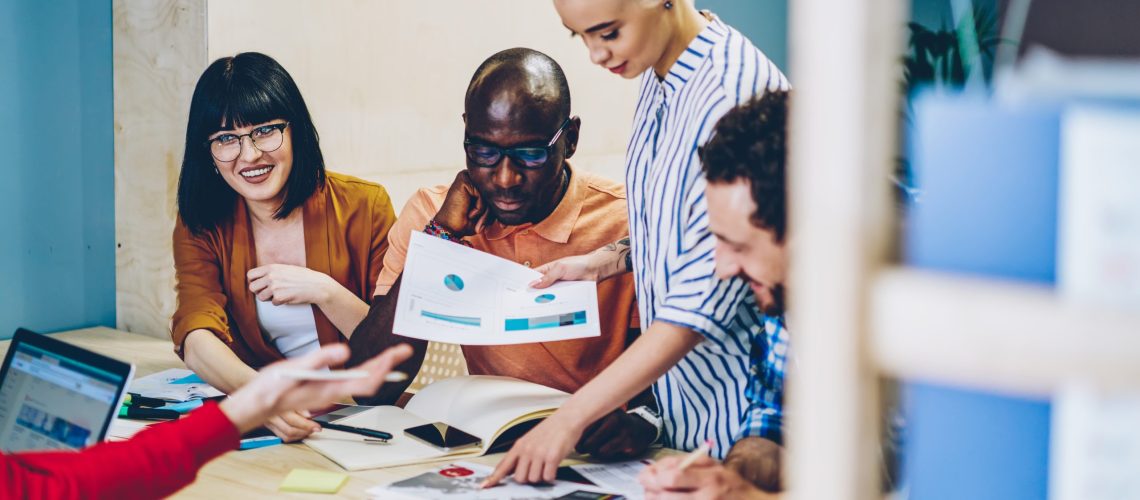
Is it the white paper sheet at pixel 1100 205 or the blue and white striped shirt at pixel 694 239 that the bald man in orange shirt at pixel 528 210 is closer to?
the blue and white striped shirt at pixel 694 239

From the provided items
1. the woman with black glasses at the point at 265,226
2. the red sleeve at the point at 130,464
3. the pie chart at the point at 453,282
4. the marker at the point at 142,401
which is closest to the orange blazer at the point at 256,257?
the woman with black glasses at the point at 265,226

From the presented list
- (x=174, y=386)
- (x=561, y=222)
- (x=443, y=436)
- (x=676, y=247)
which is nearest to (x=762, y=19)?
(x=561, y=222)

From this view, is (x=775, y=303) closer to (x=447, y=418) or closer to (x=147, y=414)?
(x=447, y=418)

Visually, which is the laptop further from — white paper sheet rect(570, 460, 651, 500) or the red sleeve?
white paper sheet rect(570, 460, 651, 500)

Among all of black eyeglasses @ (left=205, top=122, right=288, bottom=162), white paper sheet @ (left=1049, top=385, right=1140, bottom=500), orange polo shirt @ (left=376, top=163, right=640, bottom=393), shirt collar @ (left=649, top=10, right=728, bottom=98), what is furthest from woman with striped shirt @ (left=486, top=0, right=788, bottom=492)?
white paper sheet @ (left=1049, top=385, right=1140, bottom=500)

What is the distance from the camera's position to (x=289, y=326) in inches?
81.5

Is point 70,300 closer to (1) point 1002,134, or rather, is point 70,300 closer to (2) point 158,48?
(2) point 158,48

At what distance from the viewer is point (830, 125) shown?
38cm

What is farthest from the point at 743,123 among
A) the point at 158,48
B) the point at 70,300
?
the point at 70,300

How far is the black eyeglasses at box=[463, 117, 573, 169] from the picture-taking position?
187 cm

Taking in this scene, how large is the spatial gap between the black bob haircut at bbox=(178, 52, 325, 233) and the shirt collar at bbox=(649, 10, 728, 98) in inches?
34.6

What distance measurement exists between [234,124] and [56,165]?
860 mm

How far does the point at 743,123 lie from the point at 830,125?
3.14 ft

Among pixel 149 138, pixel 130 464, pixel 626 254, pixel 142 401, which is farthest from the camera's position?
pixel 149 138
